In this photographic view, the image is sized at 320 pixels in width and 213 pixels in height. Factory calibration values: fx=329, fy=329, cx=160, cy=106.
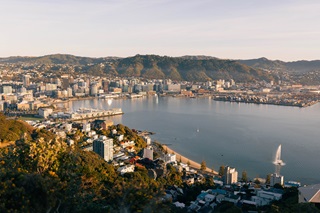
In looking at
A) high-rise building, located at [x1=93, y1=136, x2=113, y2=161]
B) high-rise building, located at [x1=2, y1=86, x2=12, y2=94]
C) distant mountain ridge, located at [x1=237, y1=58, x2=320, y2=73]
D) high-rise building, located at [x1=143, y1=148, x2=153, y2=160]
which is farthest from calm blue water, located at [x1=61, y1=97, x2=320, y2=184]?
distant mountain ridge, located at [x1=237, y1=58, x2=320, y2=73]

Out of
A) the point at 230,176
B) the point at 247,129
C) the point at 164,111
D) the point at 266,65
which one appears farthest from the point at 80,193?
the point at 266,65

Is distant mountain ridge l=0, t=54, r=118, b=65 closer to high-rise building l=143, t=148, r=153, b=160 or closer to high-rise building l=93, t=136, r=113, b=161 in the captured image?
high-rise building l=93, t=136, r=113, b=161

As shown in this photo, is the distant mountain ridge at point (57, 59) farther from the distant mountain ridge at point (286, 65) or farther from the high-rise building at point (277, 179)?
the high-rise building at point (277, 179)

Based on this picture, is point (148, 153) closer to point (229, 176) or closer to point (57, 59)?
point (229, 176)

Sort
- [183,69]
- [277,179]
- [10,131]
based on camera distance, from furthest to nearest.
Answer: [183,69]
[10,131]
[277,179]

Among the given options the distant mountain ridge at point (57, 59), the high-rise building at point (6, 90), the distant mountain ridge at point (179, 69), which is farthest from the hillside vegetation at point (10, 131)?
the distant mountain ridge at point (57, 59)

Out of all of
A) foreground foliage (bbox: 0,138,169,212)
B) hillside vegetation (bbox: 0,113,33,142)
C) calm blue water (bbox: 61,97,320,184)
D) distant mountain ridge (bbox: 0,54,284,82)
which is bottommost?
calm blue water (bbox: 61,97,320,184)

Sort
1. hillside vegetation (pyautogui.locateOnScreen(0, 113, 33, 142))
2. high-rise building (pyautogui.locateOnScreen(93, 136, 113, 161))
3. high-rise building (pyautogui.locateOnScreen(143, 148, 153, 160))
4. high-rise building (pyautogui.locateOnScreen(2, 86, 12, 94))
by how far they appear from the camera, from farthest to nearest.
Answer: high-rise building (pyautogui.locateOnScreen(2, 86, 12, 94)), high-rise building (pyautogui.locateOnScreen(143, 148, 153, 160)), high-rise building (pyautogui.locateOnScreen(93, 136, 113, 161)), hillside vegetation (pyautogui.locateOnScreen(0, 113, 33, 142))

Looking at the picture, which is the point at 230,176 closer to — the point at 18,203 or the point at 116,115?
the point at 18,203

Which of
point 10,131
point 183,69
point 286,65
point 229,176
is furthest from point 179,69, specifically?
point 229,176
